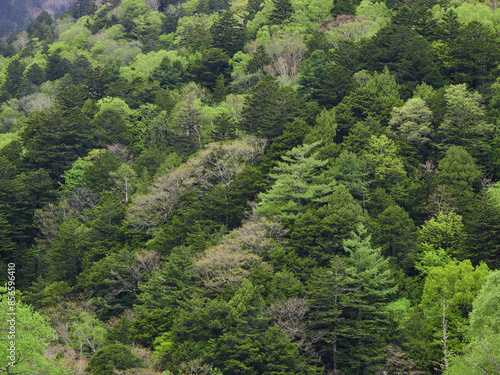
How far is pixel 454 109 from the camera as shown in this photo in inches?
1911

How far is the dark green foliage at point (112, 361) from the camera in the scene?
3078 centimetres

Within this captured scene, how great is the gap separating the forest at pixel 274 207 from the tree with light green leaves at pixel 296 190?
184 mm

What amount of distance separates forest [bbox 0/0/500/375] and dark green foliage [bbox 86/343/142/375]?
152 millimetres

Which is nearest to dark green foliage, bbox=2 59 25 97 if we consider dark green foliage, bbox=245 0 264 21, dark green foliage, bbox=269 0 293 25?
dark green foliage, bbox=245 0 264 21

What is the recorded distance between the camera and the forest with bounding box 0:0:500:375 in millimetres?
32656

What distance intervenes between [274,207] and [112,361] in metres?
17.7

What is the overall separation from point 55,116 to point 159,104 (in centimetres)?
1309

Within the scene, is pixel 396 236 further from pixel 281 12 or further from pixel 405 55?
pixel 281 12

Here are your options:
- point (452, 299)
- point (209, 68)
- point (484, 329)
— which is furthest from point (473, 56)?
point (484, 329)

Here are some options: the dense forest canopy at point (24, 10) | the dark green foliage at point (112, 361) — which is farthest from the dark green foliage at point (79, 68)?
the dense forest canopy at point (24, 10)

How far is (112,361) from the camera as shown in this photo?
30797 mm

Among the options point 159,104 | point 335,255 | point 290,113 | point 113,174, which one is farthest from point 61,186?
point 335,255

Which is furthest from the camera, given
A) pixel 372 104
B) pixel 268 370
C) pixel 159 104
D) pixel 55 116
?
pixel 159 104

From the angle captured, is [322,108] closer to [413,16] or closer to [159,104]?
[413,16]
